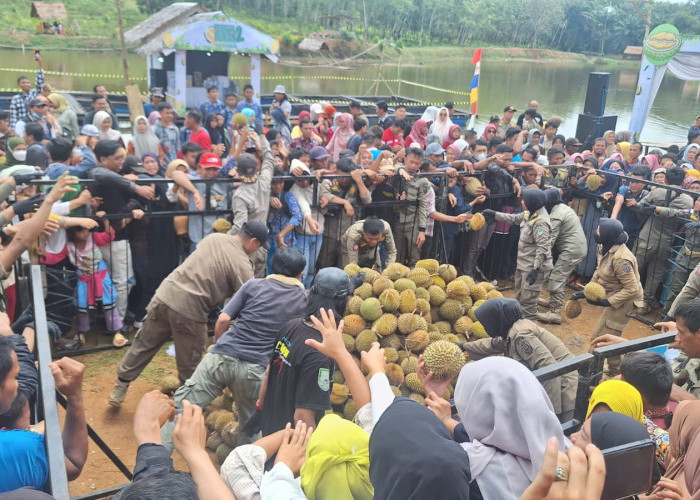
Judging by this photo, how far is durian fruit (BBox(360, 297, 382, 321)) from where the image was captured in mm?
5195

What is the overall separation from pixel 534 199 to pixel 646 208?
5.81ft

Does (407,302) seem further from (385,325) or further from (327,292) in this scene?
(327,292)

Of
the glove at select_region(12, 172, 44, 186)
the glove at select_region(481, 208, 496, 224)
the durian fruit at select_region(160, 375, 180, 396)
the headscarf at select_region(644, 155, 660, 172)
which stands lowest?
the durian fruit at select_region(160, 375, 180, 396)

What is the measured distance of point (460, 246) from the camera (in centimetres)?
838

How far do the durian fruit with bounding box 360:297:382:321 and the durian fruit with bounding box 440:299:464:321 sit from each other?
2.70ft

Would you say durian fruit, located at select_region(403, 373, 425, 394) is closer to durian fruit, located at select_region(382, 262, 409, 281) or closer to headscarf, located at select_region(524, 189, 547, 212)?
durian fruit, located at select_region(382, 262, 409, 281)

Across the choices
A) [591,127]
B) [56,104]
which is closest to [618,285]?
[56,104]

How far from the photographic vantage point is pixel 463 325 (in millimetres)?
5652

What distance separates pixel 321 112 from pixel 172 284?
24.7 feet

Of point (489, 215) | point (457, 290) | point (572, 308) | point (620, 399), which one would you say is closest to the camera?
point (620, 399)

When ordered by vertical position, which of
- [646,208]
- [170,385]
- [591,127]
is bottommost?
[170,385]

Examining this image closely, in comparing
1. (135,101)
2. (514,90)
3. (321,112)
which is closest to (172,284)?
(321,112)

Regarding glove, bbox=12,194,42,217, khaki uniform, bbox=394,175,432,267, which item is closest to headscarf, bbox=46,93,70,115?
glove, bbox=12,194,42,217

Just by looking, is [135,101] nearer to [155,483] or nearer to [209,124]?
[209,124]
